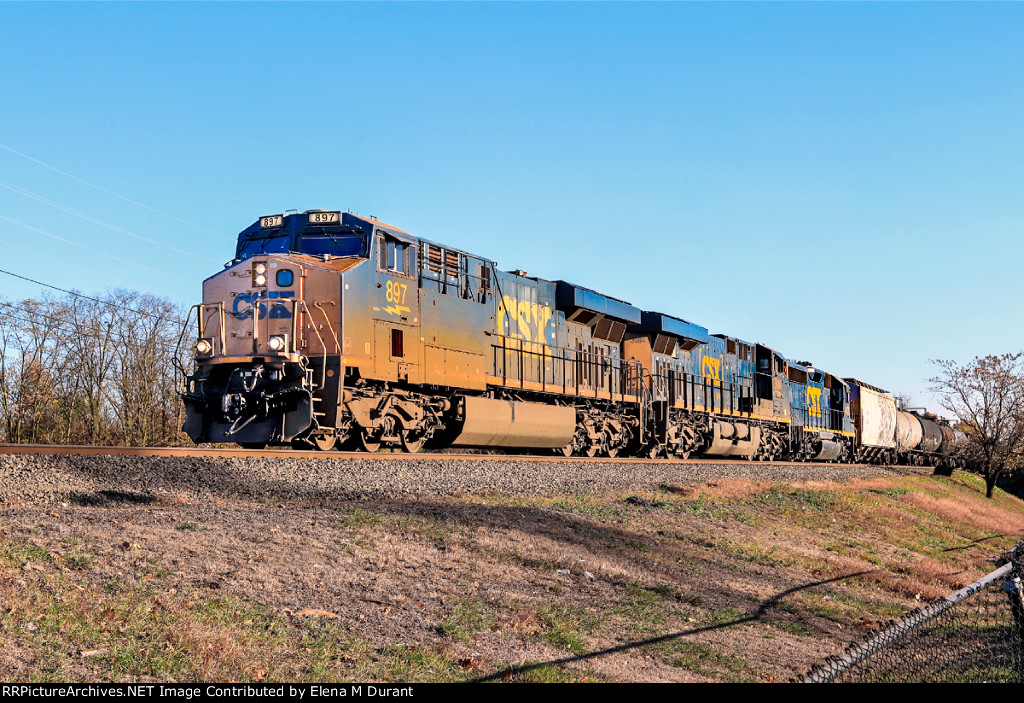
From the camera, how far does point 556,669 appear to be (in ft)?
18.8

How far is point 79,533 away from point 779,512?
39.3 ft

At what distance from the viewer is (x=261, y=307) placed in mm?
14336

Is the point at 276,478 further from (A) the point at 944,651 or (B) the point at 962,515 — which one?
(B) the point at 962,515

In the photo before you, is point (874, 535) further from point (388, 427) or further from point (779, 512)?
point (388, 427)

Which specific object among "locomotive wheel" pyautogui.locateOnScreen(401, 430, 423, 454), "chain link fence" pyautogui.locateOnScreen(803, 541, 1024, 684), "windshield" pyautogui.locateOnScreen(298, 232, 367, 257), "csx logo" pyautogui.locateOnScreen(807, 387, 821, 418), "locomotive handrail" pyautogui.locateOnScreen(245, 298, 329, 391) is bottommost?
"chain link fence" pyautogui.locateOnScreen(803, 541, 1024, 684)

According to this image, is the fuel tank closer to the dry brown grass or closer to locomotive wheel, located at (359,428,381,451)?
locomotive wheel, located at (359,428,381,451)

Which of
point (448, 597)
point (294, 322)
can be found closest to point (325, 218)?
point (294, 322)

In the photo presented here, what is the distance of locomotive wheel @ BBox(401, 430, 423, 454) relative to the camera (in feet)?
50.8

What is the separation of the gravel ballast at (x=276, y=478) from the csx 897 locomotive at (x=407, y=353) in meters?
1.27

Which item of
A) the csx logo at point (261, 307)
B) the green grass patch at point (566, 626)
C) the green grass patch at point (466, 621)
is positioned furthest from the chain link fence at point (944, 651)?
the csx logo at point (261, 307)

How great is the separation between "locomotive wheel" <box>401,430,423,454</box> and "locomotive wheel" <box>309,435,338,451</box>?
4.89 feet

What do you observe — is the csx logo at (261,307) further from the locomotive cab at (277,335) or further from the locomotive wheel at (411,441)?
the locomotive wheel at (411,441)

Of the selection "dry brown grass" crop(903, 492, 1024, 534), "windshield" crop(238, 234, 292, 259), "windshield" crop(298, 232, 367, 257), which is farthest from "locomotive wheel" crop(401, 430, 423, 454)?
"dry brown grass" crop(903, 492, 1024, 534)

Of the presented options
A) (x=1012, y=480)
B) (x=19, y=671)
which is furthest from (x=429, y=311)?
(x=1012, y=480)
